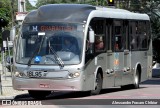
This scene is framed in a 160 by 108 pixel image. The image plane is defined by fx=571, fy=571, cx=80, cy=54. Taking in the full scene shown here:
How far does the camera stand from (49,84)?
734 inches

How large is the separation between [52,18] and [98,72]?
2.72m

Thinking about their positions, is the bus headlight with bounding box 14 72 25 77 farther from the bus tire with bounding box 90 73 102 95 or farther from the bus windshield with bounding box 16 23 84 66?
the bus tire with bounding box 90 73 102 95

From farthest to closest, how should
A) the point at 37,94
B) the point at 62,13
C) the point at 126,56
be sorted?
the point at 126,56
the point at 37,94
the point at 62,13

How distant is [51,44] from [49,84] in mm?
1366

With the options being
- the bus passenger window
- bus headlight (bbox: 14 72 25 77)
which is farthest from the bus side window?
bus headlight (bbox: 14 72 25 77)

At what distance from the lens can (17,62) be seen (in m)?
19.3

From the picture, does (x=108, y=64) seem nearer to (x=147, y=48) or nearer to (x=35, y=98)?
(x=35, y=98)

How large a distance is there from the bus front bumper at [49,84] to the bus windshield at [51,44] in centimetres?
58

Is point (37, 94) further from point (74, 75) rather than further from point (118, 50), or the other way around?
point (118, 50)

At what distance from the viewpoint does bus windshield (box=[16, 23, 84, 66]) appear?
61.9 feet

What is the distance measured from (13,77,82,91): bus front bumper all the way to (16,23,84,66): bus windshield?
0.58 metres

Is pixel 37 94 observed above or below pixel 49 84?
below

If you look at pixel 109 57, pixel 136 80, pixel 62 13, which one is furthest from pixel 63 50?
A: pixel 136 80

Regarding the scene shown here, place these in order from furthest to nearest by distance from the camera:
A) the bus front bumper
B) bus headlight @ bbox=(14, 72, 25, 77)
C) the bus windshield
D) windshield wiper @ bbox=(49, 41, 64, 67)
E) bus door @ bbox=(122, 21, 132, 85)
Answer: bus door @ bbox=(122, 21, 132, 85)
bus headlight @ bbox=(14, 72, 25, 77)
the bus windshield
windshield wiper @ bbox=(49, 41, 64, 67)
the bus front bumper
